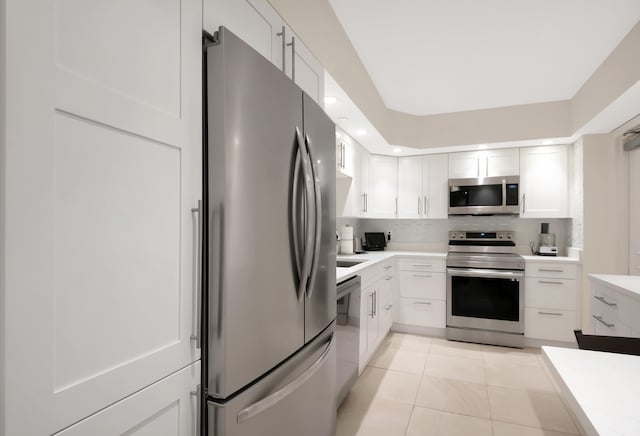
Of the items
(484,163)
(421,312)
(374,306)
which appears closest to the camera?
(374,306)

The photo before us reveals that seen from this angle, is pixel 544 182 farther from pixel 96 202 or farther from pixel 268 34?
pixel 96 202

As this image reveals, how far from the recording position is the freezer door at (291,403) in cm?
102

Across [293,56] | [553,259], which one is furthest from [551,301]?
[293,56]

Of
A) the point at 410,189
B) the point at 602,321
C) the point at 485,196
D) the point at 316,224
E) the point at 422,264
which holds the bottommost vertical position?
the point at 602,321

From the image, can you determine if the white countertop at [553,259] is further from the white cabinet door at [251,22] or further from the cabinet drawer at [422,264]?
the white cabinet door at [251,22]

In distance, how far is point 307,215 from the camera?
1.40 metres

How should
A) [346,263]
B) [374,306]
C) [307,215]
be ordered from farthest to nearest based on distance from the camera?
[346,263] → [374,306] → [307,215]

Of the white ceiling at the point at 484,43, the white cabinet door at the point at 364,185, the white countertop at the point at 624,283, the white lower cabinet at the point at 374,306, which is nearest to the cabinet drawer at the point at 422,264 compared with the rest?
the white lower cabinet at the point at 374,306

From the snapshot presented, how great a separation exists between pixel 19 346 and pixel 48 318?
0.20 feet

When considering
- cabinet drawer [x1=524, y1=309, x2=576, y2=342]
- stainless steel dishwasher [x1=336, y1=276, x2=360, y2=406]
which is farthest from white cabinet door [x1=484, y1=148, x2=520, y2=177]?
stainless steel dishwasher [x1=336, y1=276, x2=360, y2=406]

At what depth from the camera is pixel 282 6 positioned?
1.58m

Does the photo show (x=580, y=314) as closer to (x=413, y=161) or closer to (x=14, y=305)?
(x=413, y=161)

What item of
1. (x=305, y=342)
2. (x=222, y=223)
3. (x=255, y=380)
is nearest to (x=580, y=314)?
(x=305, y=342)

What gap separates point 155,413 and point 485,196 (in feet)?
13.4
